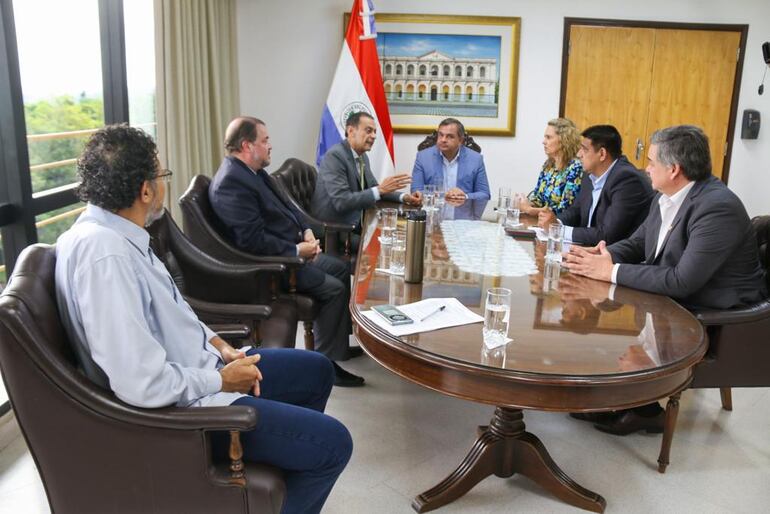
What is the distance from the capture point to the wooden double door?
17.0 feet

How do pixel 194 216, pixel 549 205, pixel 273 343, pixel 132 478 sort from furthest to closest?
pixel 549 205
pixel 194 216
pixel 273 343
pixel 132 478

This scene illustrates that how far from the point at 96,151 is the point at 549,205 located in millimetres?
2793

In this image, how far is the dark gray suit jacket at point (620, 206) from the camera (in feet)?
9.52

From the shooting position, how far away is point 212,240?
270cm

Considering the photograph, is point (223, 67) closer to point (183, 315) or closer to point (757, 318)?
point (183, 315)

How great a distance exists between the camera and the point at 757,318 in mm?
2166

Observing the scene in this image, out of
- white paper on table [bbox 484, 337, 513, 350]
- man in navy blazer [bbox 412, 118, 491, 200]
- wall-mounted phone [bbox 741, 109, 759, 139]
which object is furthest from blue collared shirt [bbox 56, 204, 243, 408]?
wall-mounted phone [bbox 741, 109, 759, 139]

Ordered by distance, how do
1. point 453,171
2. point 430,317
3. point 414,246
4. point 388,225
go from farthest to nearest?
point 453,171
point 388,225
point 414,246
point 430,317

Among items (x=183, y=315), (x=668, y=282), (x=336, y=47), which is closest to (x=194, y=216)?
(x=183, y=315)

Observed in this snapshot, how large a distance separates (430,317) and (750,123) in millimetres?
4620

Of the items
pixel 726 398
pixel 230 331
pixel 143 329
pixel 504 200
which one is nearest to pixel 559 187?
pixel 504 200

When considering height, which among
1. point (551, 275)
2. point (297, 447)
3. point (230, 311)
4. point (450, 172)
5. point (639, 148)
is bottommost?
point (297, 447)

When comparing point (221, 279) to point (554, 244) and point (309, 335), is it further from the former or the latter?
point (554, 244)

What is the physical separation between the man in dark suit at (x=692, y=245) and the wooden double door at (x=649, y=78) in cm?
311
